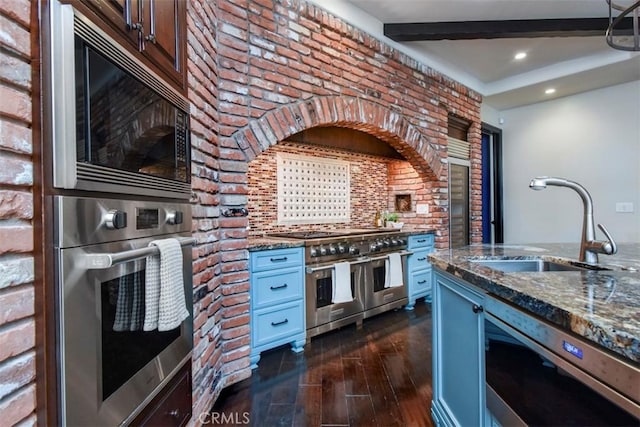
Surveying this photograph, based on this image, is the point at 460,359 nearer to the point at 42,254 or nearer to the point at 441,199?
the point at 42,254

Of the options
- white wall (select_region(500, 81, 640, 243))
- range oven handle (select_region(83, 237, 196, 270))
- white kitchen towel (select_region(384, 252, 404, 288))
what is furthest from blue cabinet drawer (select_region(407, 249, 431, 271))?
range oven handle (select_region(83, 237, 196, 270))

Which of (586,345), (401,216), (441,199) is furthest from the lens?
(401,216)

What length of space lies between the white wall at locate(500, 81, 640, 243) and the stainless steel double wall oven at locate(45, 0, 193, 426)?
5448 millimetres

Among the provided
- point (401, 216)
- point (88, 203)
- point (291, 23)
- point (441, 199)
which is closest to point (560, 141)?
point (441, 199)

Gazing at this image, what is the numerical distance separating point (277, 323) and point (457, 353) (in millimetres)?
1420

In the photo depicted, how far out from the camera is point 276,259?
238 cm

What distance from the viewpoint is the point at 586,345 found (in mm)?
699

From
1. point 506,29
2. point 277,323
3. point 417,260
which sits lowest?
point 277,323

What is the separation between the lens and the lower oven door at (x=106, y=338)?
743mm

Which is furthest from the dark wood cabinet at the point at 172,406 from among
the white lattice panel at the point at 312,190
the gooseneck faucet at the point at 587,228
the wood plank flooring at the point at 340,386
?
the white lattice panel at the point at 312,190

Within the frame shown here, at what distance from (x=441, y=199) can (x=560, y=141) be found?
7.72ft

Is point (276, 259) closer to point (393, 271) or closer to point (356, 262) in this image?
point (356, 262)

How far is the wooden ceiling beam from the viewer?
297 centimetres

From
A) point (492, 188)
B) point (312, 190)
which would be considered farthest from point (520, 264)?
point (492, 188)
